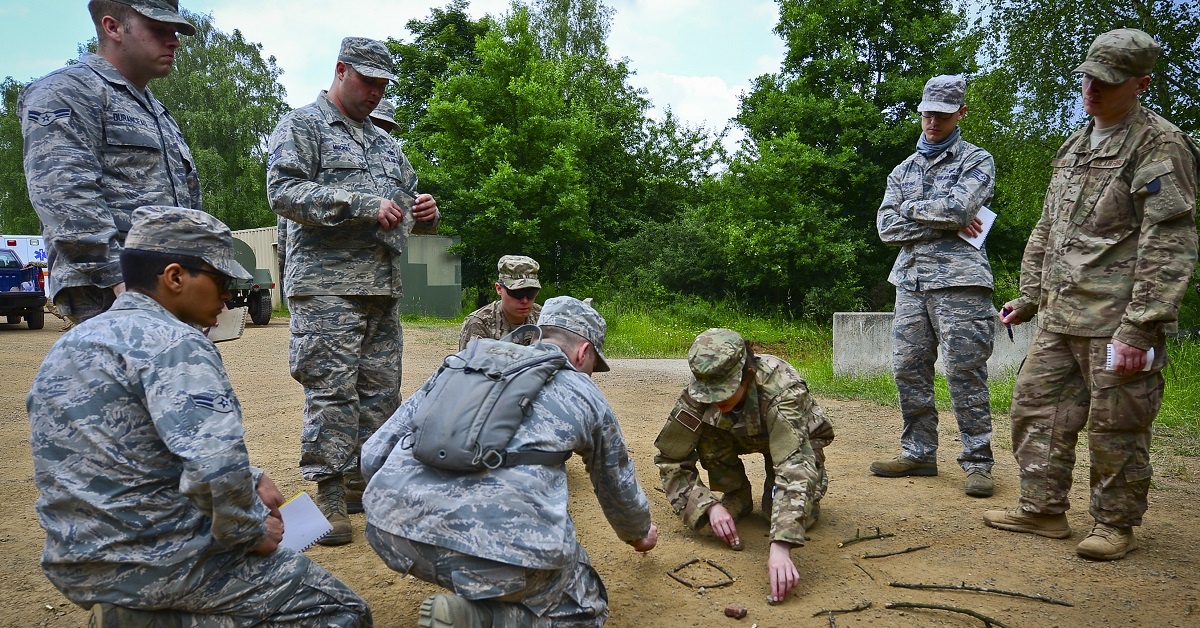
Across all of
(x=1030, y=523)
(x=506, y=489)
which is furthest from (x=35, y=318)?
(x=1030, y=523)

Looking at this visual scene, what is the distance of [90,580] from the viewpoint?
206 centimetres

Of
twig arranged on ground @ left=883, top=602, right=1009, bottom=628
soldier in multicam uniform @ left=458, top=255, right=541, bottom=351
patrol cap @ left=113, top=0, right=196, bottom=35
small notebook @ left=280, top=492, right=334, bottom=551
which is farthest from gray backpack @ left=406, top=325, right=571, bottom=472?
soldier in multicam uniform @ left=458, top=255, right=541, bottom=351

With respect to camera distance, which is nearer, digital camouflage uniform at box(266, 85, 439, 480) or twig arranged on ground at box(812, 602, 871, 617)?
twig arranged on ground at box(812, 602, 871, 617)

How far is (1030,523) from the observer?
3.73 metres

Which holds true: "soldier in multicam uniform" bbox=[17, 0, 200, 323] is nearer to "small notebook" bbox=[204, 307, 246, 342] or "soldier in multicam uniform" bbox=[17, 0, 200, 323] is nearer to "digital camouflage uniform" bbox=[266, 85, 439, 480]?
"small notebook" bbox=[204, 307, 246, 342]

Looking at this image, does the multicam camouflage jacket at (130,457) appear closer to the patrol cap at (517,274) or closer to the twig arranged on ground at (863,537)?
the patrol cap at (517,274)

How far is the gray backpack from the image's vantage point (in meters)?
2.21

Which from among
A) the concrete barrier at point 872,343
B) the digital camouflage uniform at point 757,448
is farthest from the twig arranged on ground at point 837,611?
the concrete barrier at point 872,343

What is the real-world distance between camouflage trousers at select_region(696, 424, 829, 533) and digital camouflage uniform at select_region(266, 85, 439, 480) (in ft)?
5.14

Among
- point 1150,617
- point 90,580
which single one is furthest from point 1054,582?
point 90,580

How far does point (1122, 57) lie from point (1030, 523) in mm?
2066

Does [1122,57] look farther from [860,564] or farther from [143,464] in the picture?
[143,464]

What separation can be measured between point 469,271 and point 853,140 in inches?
448

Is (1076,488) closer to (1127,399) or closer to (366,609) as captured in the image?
(1127,399)
